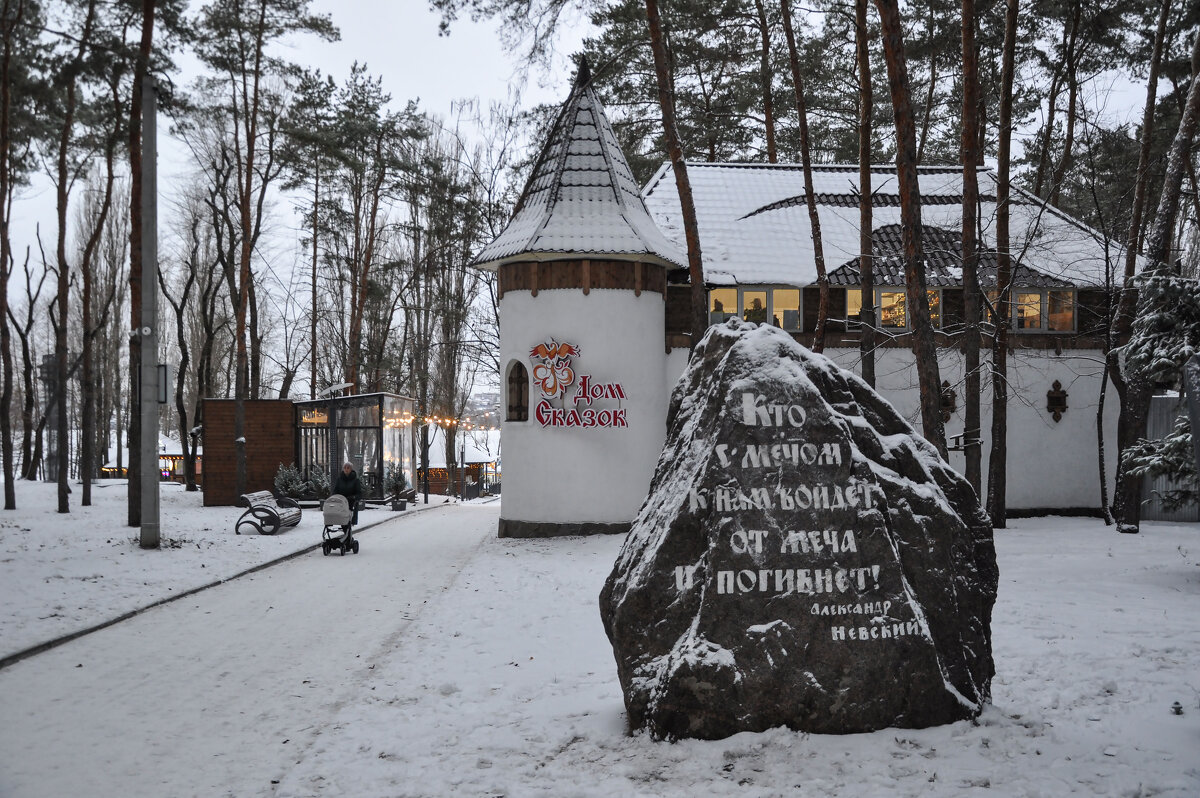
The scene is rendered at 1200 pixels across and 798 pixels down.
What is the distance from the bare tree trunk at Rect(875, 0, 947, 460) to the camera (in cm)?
1105

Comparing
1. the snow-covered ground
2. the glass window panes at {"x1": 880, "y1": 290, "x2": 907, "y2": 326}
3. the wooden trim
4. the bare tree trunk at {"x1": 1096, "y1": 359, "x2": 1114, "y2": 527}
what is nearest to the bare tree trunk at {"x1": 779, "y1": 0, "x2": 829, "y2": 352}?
the glass window panes at {"x1": 880, "y1": 290, "x2": 907, "y2": 326}

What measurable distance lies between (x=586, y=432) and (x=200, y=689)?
1067 cm

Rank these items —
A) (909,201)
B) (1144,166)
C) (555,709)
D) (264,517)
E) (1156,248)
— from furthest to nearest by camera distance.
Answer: (264,517) < (1144,166) < (1156,248) < (909,201) < (555,709)

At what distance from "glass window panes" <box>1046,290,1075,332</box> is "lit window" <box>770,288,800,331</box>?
592cm

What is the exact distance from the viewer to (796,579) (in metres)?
5.28

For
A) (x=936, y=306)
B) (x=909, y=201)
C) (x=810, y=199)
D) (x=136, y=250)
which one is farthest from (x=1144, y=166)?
(x=136, y=250)

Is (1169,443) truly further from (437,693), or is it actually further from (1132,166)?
(1132,166)

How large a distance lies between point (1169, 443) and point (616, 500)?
30.6 ft

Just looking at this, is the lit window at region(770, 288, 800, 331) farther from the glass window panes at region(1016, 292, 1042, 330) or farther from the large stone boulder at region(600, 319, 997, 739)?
the large stone boulder at region(600, 319, 997, 739)

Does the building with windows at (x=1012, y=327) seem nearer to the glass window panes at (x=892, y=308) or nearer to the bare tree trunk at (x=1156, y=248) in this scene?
the glass window panes at (x=892, y=308)

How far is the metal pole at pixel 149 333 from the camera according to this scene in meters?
14.5

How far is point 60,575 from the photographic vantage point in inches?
473

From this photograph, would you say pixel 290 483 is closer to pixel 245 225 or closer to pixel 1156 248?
pixel 245 225

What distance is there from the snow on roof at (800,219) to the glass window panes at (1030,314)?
2.00 ft
